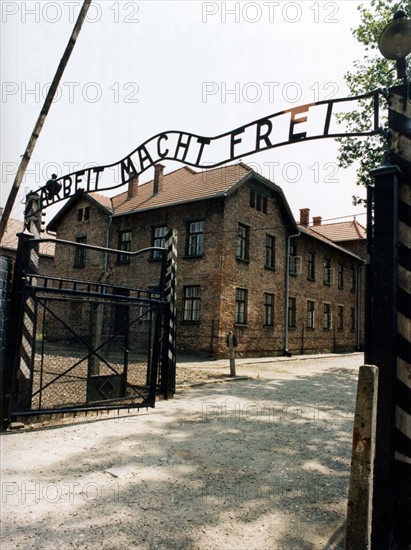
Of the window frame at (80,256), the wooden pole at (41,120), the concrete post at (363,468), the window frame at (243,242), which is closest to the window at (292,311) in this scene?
the window frame at (243,242)

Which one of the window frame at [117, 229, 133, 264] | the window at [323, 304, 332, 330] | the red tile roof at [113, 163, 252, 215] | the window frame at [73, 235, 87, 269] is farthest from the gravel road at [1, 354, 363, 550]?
the window at [323, 304, 332, 330]

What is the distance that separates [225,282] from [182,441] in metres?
13.1

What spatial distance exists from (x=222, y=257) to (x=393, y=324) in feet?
49.6

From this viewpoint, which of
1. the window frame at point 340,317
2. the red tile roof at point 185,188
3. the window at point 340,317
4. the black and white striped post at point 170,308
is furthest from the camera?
the window at point 340,317

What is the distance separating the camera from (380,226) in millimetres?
2889

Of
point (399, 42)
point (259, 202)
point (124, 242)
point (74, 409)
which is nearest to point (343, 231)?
point (259, 202)

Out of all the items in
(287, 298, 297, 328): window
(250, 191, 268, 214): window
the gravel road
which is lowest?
the gravel road

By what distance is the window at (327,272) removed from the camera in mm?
26859

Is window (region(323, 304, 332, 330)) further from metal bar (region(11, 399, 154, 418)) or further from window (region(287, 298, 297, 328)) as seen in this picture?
metal bar (region(11, 399, 154, 418))

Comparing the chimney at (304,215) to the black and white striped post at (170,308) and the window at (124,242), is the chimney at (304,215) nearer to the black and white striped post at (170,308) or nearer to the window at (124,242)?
the window at (124,242)

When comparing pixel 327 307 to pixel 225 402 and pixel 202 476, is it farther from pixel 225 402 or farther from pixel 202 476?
pixel 202 476

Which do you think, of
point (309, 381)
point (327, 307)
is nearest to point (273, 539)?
point (309, 381)

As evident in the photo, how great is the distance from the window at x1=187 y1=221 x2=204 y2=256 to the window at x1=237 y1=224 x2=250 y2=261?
185cm

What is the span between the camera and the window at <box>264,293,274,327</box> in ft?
68.6
